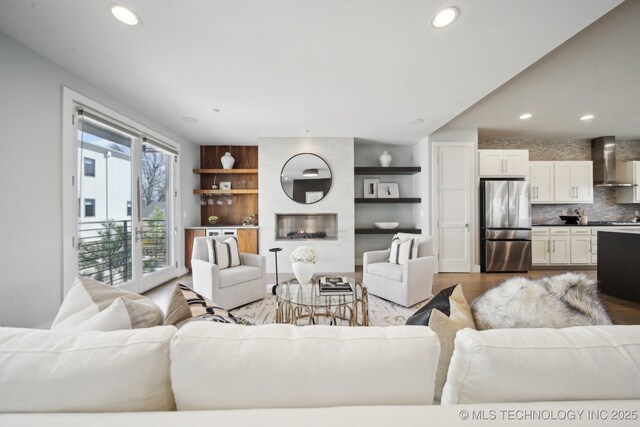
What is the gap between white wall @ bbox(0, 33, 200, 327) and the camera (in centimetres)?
187

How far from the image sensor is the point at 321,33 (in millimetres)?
1798

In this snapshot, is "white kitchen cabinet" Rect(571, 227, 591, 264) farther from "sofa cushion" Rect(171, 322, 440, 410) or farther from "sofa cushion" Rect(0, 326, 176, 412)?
"sofa cushion" Rect(0, 326, 176, 412)

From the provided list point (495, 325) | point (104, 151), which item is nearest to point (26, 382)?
point (495, 325)

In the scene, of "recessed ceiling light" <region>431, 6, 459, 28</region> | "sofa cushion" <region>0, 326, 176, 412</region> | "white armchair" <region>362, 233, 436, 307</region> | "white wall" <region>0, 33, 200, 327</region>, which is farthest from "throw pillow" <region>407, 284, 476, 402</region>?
"white wall" <region>0, 33, 200, 327</region>

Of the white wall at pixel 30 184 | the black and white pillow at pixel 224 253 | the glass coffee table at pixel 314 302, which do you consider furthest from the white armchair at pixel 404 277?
the white wall at pixel 30 184

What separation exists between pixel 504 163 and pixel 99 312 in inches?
225

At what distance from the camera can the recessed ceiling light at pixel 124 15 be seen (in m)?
1.56

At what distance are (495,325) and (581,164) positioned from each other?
624 centimetres

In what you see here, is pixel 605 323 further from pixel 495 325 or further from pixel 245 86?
pixel 245 86

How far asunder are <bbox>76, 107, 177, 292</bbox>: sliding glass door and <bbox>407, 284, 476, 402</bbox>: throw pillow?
325 cm

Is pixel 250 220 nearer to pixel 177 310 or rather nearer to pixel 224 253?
pixel 224 253

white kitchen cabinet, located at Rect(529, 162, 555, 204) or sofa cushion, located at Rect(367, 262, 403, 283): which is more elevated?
white kitchen cabinet, located at Rect(529, 162, 555, 204)

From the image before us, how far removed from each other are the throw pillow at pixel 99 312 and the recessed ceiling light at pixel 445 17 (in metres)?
2.34

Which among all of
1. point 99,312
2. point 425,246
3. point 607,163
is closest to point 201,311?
point 99,312
